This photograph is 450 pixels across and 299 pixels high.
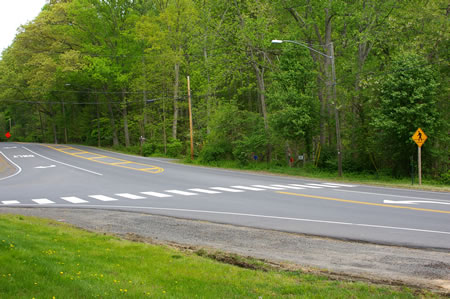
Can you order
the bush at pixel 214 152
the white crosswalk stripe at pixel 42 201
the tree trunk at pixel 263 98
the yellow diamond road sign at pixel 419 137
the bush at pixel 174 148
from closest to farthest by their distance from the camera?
the white crosswalk stripe at pixel 42 201 → the yellow diamond road sign at pixel 419 137 → the tree trunk at pixel 263 98 → the bush at pixel 214 152 → the bush at pixel 174 148

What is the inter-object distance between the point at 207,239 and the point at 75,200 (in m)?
10.7

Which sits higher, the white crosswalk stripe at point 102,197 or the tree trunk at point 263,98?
the tree trunk at point 263,98

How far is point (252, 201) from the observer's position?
17.5m

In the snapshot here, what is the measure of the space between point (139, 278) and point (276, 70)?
28752 millimetres

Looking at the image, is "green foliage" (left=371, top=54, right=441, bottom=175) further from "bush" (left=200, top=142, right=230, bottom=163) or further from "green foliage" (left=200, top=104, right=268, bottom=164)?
"bush" (left=200, top=142, right=230, bottom=163)

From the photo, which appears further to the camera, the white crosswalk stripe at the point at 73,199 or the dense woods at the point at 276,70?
the dense woods at the point at 276,70

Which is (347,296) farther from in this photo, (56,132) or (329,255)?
(56,132)

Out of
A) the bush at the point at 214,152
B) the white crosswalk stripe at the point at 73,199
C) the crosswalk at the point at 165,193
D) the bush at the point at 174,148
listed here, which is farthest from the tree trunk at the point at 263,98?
the white crosswalk stripe at the point at 73,199

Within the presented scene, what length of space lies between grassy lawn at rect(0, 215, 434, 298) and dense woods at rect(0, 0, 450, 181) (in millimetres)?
19921

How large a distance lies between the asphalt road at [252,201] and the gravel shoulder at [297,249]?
2.70ft

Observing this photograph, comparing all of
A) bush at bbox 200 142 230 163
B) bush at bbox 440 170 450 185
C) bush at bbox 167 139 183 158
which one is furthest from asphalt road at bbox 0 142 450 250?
bush at bbox 167 139 183 158

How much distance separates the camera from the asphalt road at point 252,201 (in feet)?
39.2

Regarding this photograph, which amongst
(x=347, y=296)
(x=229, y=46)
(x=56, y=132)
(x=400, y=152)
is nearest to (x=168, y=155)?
(x=229, y=46)

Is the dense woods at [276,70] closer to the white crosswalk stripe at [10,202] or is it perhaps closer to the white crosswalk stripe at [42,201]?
the white crosswalk stripe at [42,201]
